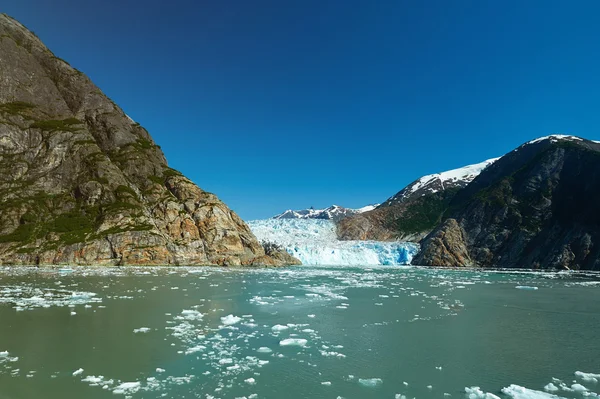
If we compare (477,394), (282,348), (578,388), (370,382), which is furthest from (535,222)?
(370,382)

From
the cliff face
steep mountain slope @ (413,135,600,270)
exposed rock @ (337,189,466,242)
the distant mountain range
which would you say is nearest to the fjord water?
the cliff face

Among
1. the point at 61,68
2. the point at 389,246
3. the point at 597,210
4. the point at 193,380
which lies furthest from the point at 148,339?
the point at 61,68

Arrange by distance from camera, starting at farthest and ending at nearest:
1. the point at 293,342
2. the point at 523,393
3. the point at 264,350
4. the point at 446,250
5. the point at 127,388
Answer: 1. the point at 446,250
2. the point at 293,342
3. the point at 264,350
4. the point at 523,393
5. the point at 127,388

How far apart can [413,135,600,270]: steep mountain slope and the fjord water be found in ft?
204

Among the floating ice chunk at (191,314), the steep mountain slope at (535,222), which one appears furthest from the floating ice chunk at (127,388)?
the steep mountain slope at (535,222)

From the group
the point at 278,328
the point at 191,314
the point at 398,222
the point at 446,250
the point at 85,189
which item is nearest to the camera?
the point at 278,328

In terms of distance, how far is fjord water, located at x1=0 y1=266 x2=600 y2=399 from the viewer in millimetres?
7980

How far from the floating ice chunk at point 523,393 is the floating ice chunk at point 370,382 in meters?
2.65

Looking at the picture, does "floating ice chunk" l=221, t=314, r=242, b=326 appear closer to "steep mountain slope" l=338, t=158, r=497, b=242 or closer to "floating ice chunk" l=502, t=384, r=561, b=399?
"floating ice chunk" l=502, t=384, r=561, b=399

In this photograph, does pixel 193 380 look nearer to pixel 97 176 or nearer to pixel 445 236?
pixel 97 176

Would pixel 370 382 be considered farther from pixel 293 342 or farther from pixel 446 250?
pixel 446 250

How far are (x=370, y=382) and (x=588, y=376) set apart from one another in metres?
5.58

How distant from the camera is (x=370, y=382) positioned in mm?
8320

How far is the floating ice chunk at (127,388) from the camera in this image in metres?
7.44
